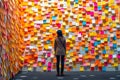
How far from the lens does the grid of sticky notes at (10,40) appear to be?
266 inches

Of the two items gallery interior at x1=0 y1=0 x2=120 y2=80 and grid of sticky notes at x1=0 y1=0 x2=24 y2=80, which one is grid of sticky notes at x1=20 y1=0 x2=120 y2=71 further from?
grid of sticky notes at x1=0 y1=0 x2=24 y2=80

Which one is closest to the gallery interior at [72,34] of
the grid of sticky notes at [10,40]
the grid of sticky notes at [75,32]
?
the grid of sticky notes at [75,32]

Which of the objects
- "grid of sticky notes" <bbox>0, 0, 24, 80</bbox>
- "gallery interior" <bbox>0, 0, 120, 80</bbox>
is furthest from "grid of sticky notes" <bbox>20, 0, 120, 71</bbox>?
"grid of sticky notes" <bbox>0, 0, 24, 80</bbox>

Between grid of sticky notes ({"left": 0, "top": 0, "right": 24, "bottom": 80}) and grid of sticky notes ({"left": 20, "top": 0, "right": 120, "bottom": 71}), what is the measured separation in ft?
1.58

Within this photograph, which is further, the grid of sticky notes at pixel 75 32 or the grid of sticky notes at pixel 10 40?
the grid of sticky notes at pixel 75 32

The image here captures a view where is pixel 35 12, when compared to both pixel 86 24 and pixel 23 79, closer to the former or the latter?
pixel 86 24

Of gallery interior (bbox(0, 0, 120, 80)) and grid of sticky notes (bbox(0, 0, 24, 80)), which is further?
gallery interior (bbox(0, 0, 120, 80))

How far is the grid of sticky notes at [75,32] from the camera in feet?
31.8

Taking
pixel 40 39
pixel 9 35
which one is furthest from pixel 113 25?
pixel 9 35

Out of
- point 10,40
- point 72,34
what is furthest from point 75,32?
point 10,40

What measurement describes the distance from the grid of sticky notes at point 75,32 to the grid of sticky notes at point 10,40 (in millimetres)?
482

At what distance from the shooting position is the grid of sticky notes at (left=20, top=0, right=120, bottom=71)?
31.8 feet

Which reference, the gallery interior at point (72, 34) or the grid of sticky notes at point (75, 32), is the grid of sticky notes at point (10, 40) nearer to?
the gallery interior at point (72, 34)

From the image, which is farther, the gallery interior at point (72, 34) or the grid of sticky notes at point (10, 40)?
the gallery interior at point (72, 34)
